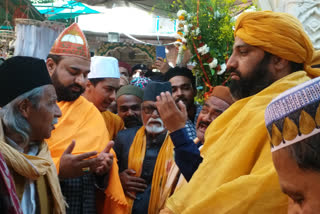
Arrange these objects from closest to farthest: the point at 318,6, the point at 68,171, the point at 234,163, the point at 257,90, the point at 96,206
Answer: the point at 234,163 < the point at 257,90 < the point at 68,171 < the point at 318,6 < the point at 96,206

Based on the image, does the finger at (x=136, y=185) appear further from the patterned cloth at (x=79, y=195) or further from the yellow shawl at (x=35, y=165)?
the yellow shawl at (x=35, y=165)

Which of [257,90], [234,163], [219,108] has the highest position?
[257,90]

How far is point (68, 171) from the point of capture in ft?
11.5

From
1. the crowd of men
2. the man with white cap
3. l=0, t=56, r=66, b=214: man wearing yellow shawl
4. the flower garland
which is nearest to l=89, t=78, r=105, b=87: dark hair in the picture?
the man with white cap

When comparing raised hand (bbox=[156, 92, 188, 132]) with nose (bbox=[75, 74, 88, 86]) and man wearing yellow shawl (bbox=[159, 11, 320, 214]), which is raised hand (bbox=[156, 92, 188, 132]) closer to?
man wearing yellow shawl (bbox=[159, 11, 320, 214])

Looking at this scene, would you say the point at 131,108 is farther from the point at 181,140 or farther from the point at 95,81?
the point at 181,140

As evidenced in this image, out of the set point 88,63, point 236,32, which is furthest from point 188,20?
point 236,32

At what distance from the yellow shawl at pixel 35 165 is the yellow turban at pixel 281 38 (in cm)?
148

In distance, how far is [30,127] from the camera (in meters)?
2.70

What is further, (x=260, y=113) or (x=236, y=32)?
(x=236, y=32)

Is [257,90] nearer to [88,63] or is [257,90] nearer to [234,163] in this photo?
[234,163]

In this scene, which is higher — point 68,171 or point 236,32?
point 236,32

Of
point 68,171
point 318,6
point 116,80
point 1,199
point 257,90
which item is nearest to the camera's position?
point 1,199

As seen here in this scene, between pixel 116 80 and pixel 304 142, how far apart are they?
4.30 metres
